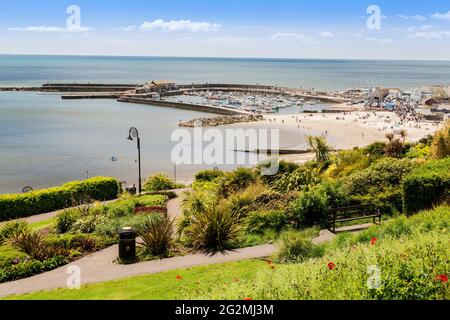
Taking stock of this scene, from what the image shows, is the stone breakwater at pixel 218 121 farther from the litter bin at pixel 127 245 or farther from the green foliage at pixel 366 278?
the green foliage at pixel 366 278

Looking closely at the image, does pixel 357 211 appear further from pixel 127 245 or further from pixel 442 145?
pixel 127 245

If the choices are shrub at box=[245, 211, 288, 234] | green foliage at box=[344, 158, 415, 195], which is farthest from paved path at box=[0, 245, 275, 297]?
green foliage at box=[344, 158, 415, 195]

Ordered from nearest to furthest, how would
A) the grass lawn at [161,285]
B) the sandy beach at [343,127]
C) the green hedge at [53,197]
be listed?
the grass lawn at [161,285], the green hedge at [53,197], the sandy beach at [343,127]

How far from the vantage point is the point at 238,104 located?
9444cm

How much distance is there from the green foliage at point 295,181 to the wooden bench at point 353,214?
95.1 inches

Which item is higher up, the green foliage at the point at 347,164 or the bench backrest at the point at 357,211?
the green foliage at the point at 347,164

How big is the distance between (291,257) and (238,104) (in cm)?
8543

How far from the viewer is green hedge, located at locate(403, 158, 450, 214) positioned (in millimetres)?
12430

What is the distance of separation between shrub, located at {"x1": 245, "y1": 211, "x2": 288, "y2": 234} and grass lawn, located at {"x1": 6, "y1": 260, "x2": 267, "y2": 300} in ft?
8.95

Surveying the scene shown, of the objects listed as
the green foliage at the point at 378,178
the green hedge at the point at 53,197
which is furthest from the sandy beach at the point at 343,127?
the green foliage at the point at 378,178

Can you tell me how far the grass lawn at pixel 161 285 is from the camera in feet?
28.3
